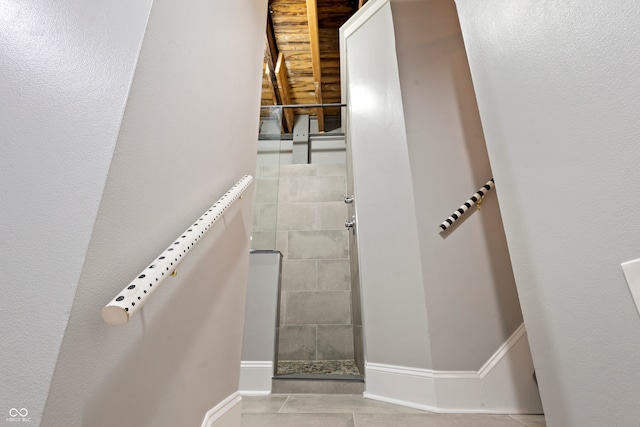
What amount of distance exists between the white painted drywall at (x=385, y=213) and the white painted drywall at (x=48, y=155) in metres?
1.75

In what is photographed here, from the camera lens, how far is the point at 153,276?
Result: 640mm

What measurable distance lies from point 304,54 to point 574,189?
433cm

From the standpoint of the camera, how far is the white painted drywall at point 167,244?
54 centimetres

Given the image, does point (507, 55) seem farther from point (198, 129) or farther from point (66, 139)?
point (66, 139)

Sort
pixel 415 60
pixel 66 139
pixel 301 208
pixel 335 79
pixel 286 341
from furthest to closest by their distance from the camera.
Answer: pixel 335 79
pixel 301 208
pixel 286 341
pixel 415 60
pixel 66 139

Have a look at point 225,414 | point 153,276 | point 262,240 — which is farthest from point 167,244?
point 262,240

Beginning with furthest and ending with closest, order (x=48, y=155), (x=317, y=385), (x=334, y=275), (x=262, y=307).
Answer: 1. (x=334, y=275)
2. (x=262, y=307)
3. (x=317, y=385)
4. (x=48, y=155)

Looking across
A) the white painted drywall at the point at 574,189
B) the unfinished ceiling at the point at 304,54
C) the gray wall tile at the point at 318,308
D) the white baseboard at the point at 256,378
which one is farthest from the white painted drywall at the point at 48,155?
the gray wall tile at the point at 318,308

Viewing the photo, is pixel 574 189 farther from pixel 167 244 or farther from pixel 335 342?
pixel 335 342

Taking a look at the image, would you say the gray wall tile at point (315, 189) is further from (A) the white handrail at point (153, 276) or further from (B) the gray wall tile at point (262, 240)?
(A) the white handrail at point (153, 276)

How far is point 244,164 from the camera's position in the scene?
1.51m

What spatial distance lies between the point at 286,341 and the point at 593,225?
3242 mm

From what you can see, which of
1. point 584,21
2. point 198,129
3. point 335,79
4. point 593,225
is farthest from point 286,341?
point 335,79

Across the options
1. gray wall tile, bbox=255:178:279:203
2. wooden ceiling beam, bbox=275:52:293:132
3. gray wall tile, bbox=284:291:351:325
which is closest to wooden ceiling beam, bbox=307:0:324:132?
wooden ceiling beam, bbox=275:52:293:132
